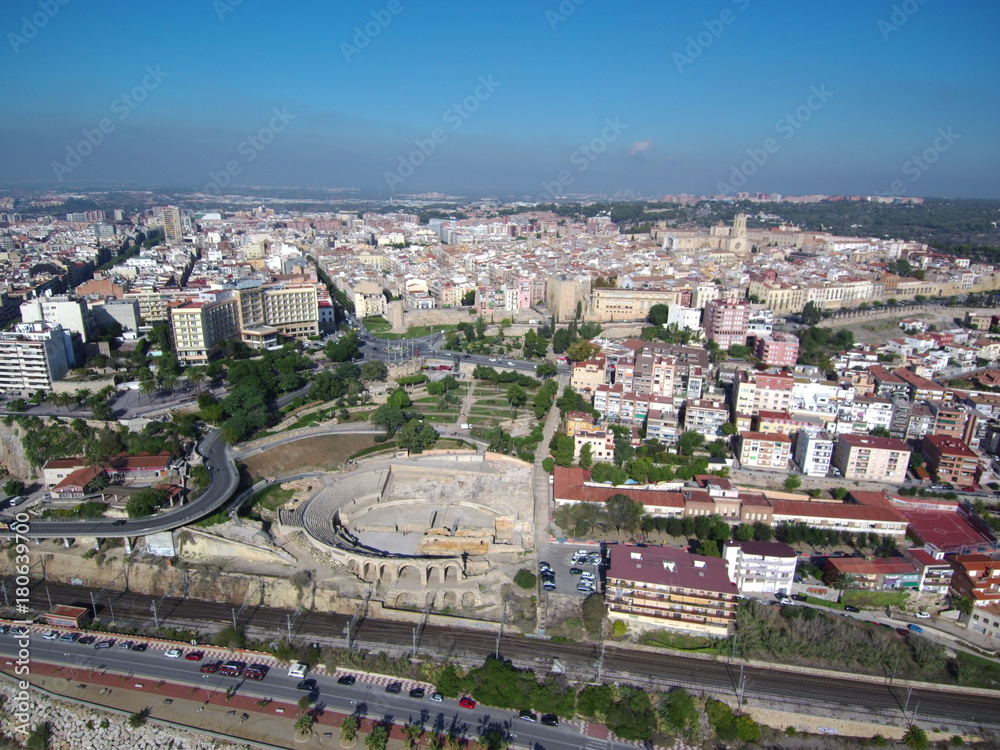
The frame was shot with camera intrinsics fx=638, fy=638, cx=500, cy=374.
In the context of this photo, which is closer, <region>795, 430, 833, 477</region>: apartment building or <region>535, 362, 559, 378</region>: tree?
<region>795, 430, 833, 477</region>: apartment building

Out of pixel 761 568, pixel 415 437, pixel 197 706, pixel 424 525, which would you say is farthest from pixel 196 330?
pixel 761 568

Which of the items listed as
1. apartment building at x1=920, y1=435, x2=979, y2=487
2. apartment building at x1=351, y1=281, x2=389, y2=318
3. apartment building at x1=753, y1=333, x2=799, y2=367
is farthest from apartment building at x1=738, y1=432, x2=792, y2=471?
apartment building at x1=351, y1=281, x2=389, y2=318

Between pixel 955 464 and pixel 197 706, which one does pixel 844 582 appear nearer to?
pixel 955 464

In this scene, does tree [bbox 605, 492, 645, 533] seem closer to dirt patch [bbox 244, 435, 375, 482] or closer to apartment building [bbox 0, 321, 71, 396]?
dirt patch [bbox 244, 435, 375, 482]

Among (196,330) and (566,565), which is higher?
(196,330)

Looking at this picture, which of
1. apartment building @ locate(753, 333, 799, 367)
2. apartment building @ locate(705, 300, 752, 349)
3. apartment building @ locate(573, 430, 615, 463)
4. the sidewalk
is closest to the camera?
the sidewalk

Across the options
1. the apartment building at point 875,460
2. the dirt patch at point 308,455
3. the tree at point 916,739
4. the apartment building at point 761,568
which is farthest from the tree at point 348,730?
the apartment building at point 875,460

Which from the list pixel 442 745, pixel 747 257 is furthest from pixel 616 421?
pixel 747 257

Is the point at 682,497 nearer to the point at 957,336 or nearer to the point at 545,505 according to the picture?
the point at 545,505
